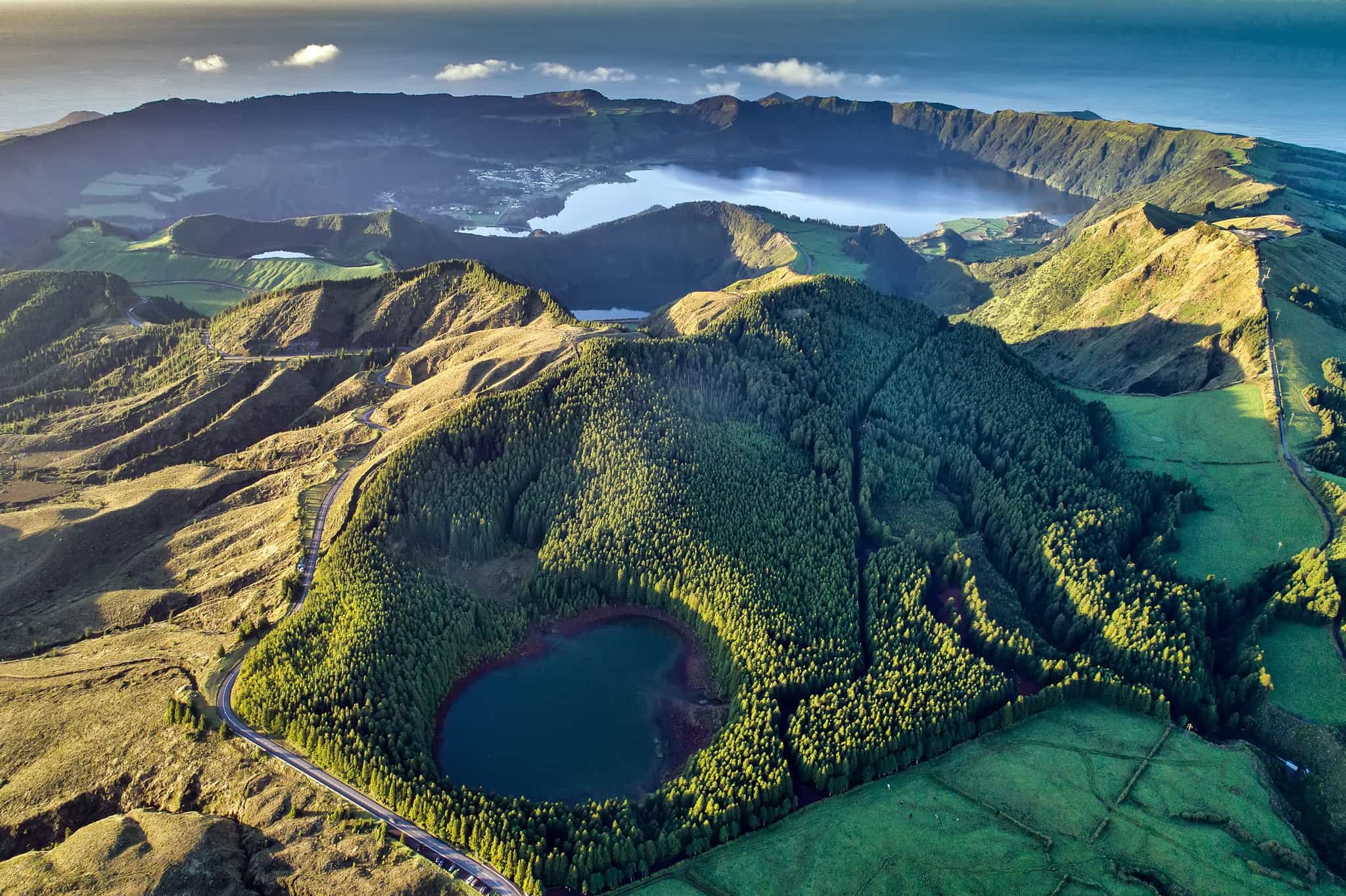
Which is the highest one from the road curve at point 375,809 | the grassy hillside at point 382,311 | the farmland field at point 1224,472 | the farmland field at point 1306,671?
the grassy hillside at point 382,311

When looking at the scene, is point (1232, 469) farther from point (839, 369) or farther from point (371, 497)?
point (371, 497)

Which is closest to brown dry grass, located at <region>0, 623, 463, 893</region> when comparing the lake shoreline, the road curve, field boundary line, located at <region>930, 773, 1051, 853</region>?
the road curve

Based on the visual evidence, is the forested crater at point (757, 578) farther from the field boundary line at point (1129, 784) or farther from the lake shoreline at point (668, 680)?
the field boundary line at point (1129, 784)

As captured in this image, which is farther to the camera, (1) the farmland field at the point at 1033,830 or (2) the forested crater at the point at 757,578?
(2) the forested crater at the point at 757,578

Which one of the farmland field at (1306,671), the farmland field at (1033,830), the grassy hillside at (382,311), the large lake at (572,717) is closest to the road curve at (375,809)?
the large lake at (572,717)

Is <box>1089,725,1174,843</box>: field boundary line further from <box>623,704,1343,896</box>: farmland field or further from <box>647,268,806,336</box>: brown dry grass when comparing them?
<box>647,268,806,336</box>: brown dry grass
